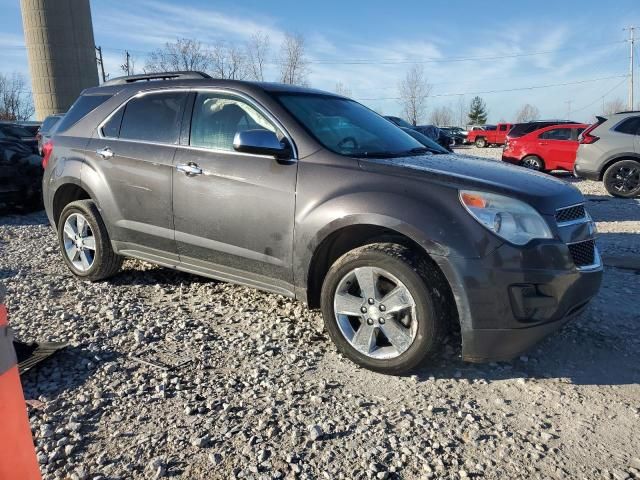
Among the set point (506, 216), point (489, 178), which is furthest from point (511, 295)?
point (489, 178)

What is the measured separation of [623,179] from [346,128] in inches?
347

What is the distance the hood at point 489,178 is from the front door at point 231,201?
2.20ft

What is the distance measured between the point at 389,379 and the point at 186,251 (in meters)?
1.87

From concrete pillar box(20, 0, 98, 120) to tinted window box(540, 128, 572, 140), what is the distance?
3984 cm

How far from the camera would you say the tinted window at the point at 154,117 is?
13.4ft

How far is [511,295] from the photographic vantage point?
275 cm

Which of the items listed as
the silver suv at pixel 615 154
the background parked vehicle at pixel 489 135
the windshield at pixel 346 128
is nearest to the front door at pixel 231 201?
the windshield at pixel 346 128

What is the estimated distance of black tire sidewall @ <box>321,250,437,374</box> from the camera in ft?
9.48

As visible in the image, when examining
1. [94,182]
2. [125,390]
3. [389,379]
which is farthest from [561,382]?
[94,182]

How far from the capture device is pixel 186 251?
156 inches

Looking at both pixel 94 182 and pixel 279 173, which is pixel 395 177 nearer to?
pixel 279 173

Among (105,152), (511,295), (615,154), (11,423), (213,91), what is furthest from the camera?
(615,154)

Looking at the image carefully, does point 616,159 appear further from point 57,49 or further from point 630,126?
point 57,49

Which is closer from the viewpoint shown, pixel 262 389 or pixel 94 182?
pixel 262 389
